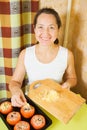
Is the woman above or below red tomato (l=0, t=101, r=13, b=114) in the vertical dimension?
above

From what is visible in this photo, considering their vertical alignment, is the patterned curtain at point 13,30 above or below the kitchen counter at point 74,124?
above

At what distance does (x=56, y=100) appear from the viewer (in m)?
0.96

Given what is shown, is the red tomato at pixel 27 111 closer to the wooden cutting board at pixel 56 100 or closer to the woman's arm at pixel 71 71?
the wooden cutting board at pixel 56 100

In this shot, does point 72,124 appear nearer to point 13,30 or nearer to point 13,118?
point 13,118

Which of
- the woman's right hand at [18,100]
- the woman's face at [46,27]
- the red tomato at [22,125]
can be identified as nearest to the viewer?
the red tomato at [22,125]

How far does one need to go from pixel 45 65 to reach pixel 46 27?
0.26 m

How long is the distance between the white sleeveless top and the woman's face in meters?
0.16

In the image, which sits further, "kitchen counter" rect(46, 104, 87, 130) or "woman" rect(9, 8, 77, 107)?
"woman" rect(9, 8, 77, 107)

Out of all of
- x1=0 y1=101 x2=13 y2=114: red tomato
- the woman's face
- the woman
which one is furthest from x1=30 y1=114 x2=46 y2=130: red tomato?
the woman's face

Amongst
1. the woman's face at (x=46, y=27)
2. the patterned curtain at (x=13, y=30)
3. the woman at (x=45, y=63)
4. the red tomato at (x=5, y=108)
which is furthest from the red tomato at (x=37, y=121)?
the patterned curtain at (x=13, y=30)

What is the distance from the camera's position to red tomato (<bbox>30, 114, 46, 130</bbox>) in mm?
833

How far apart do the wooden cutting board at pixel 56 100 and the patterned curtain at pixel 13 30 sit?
388 millimetres

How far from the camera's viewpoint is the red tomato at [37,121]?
0.83 meters

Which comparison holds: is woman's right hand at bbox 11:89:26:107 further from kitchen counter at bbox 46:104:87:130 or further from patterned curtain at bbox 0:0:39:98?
patterned curtain at bbox 0:0:39:98
